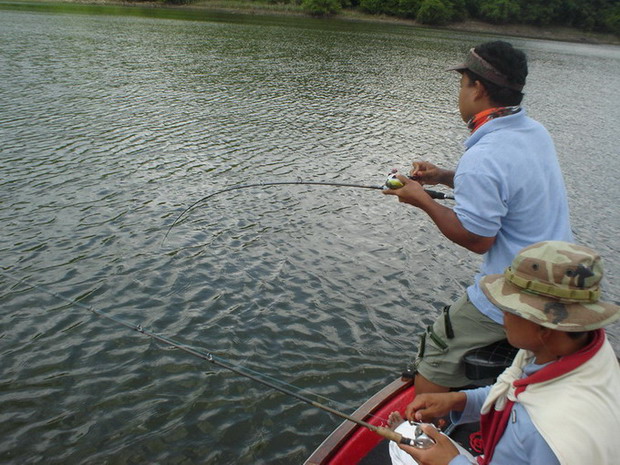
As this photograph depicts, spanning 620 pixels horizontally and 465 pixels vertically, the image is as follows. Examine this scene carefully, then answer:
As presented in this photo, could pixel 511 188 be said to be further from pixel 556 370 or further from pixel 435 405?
pixel 435 405

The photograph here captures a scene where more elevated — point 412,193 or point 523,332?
point 412,193

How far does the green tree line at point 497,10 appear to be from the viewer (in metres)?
85.7

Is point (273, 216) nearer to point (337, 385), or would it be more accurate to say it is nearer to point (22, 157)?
point (337, 385)

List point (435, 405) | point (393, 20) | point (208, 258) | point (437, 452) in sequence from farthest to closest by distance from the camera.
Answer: point (393, 20), point (208, 258), point (435, 405), point (437, 452)

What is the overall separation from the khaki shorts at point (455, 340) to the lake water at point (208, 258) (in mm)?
2296

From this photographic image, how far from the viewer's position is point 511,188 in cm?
313

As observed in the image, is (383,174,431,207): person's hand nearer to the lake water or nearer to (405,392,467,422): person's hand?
(405,392,467,422): person's hand

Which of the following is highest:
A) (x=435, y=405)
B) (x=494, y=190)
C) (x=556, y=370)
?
(x=494, y=190)

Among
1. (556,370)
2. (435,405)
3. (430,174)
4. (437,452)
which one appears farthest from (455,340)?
(430,174)

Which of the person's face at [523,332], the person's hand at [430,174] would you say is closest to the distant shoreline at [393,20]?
the person's hand at [430,174]

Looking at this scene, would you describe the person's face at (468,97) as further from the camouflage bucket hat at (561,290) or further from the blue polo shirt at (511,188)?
the camouflage bucket hat at (561,290)

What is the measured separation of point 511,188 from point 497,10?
335 feet

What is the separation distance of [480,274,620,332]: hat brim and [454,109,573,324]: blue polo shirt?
2.35 feet

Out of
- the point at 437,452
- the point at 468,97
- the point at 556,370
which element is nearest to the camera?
the point at 556,370
